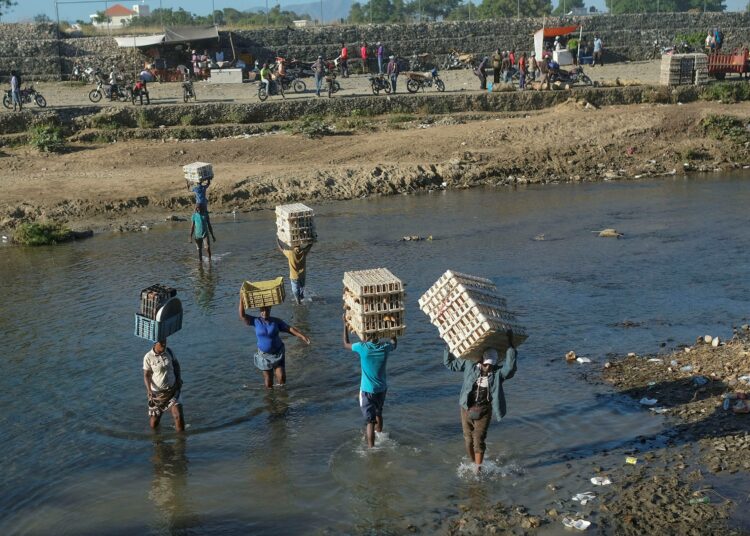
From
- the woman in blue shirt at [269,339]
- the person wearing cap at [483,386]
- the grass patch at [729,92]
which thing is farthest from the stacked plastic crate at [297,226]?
the grass patch at [729,92]

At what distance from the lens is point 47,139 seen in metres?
26.9

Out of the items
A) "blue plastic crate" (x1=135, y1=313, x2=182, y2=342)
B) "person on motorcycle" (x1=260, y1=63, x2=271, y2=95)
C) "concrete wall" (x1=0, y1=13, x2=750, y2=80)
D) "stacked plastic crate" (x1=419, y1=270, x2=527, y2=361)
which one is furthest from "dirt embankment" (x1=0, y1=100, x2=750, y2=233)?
"stacked plastic crate" (x1=419, y1=270, x2=527, y2=361)

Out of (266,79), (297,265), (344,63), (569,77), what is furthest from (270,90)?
(297,265)

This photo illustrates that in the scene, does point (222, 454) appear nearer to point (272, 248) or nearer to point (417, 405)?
point (417, 405)

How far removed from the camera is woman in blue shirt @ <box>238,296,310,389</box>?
10.8 meters

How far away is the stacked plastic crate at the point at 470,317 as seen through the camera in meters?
8.52

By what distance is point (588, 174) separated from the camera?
26.6 m

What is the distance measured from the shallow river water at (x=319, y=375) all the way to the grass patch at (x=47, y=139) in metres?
7.43

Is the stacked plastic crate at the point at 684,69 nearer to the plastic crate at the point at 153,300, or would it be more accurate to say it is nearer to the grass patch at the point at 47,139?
the grass patch at the point at 47,139

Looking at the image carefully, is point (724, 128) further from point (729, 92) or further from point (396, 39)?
point (396, 39)

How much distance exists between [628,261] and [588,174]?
959cm

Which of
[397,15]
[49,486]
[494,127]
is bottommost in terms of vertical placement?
[49,486]

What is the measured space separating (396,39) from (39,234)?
25.2 meters

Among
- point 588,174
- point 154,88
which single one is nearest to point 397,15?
point 154,88
